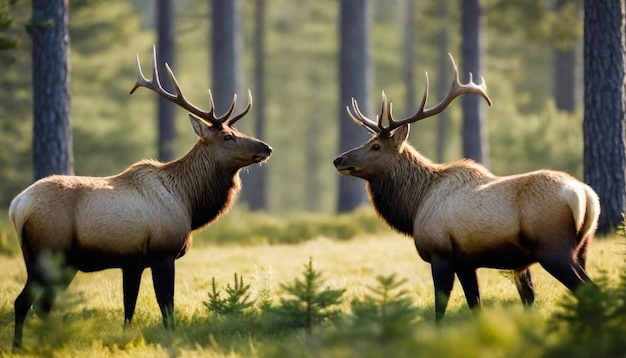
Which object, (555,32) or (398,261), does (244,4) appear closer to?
(555,32)

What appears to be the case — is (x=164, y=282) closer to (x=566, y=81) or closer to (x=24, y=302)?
(x=24, y=302)

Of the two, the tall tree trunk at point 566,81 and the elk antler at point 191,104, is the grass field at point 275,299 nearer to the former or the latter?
the elk antler at point 191,104

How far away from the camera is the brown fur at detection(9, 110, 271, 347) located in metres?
6.69

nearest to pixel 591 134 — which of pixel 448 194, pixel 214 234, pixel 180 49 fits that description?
pixel 448 194

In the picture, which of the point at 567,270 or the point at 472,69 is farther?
the point at 472,69

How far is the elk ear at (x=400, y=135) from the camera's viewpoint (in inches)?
305

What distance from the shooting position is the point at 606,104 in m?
10.3

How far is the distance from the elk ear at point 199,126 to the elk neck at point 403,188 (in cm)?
170

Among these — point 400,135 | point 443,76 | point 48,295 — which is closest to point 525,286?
point 400,135

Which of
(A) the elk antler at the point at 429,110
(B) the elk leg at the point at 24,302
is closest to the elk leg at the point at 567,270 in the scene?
(A) the elk antler at the point at 429,110

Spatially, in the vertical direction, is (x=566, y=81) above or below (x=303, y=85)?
below

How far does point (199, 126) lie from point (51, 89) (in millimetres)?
3634

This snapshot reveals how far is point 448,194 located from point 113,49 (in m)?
19.3

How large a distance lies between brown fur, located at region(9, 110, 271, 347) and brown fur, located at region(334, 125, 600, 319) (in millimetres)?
1253
